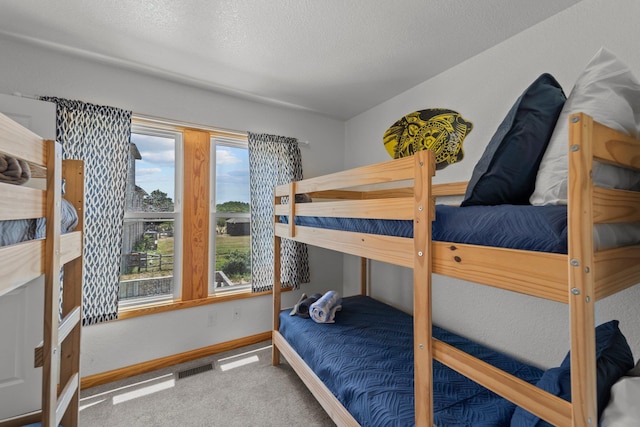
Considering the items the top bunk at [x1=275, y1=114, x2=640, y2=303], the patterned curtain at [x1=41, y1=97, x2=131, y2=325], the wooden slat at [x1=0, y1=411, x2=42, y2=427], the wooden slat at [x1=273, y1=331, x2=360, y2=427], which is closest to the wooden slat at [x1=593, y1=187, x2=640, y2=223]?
the top bunk at [x1=275, y1=114, x2=640, y2=303]

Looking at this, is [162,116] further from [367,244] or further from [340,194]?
[367,244]

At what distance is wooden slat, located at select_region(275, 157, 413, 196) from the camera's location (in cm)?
105

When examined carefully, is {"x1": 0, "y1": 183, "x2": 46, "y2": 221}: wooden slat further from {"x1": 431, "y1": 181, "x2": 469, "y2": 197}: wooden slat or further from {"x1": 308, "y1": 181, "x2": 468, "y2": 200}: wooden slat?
{"x1": 431, "y1": 181, "x2": 469, "y2": 197}: wooden slat

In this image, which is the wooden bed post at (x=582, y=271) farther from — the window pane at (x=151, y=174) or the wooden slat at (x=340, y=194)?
the window pane at (x=151, y=174)

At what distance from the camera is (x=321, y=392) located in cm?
154

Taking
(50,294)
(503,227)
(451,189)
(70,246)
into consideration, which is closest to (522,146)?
(503,227)

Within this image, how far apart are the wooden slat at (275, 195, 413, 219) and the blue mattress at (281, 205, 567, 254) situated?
56 millimetres

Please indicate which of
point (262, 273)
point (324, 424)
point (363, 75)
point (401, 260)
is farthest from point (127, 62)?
point (324, 424)

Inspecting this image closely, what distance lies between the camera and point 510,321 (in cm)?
174

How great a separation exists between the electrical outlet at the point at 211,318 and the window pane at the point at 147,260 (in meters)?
0.40

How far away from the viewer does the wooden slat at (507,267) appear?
687 mm

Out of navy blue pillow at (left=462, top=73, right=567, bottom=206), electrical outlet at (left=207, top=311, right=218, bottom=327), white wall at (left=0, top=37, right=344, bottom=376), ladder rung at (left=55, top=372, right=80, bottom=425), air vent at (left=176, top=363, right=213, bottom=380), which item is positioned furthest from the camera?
electrical outlet at (left=207, top=311, right=218, bottom=327)

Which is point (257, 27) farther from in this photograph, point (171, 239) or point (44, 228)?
point (171, 239)

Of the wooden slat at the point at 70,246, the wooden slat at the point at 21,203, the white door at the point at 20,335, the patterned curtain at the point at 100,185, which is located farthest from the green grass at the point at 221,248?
the wooden slat at the point at 21,203
